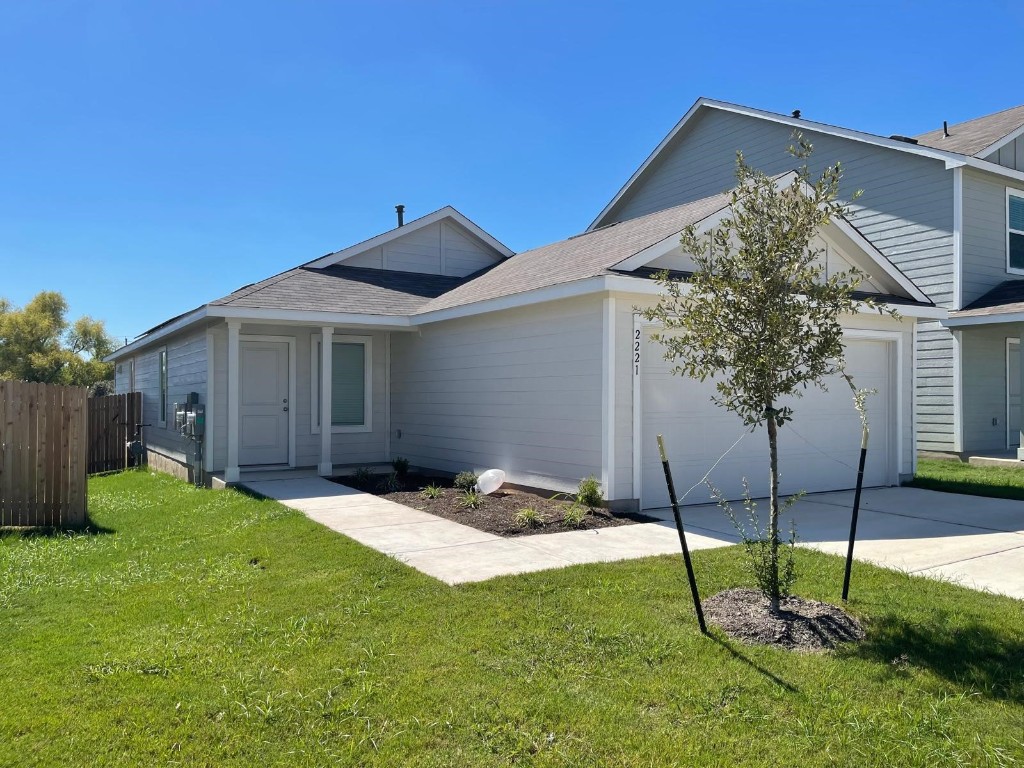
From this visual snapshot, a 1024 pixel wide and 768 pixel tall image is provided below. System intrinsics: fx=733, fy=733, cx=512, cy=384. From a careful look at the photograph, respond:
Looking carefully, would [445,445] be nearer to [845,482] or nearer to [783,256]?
[845,482]

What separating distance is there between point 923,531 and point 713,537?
2.26 m

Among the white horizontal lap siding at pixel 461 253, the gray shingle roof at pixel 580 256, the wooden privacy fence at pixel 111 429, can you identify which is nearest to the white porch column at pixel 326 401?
the gray shingle roof at pixel 580 256

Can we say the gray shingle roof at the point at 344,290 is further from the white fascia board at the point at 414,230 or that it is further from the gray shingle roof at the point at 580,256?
the gray shingle roof at the point at 580,256

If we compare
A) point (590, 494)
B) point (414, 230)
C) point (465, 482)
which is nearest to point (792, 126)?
point (414, 230)

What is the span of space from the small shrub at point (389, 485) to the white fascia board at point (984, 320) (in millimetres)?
9158

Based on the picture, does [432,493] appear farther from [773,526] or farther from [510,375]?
[773,526]

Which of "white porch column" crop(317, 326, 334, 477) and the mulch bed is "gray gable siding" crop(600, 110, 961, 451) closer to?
the mulch bed

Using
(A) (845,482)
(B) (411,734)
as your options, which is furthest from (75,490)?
(A) (845,482)

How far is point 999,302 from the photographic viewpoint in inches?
507

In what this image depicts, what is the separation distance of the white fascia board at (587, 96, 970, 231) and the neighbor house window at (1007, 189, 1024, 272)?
2.05 metres

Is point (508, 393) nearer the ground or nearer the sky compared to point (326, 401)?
nearer the sky

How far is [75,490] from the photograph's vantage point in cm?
844

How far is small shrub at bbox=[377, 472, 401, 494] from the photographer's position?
10531 mm

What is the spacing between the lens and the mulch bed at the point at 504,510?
25.3ft
